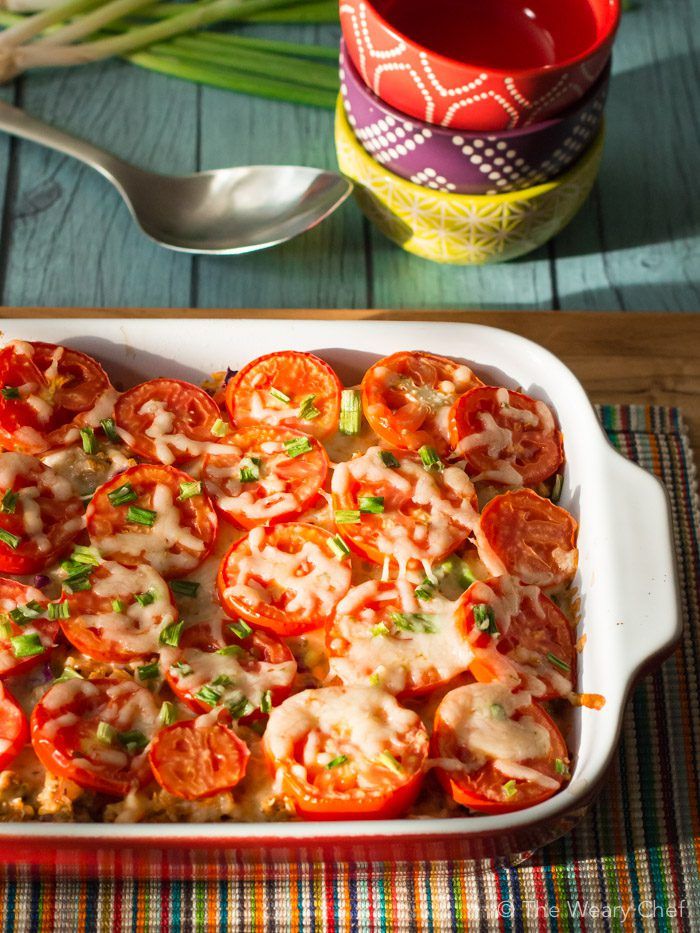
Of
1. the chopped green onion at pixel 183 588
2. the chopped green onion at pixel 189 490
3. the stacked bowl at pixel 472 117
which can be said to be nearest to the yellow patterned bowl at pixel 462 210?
the stacked bowl at pixel 472 117

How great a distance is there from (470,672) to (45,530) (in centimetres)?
101

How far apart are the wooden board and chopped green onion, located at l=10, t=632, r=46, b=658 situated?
119 centimetres

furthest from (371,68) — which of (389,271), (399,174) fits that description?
(389,271)

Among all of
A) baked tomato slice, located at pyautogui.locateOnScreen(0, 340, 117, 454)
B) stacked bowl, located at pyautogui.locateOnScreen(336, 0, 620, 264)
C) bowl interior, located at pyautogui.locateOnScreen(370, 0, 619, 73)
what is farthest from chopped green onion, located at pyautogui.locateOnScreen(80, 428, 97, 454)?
bowl interior, located at pyautogui.locateOnScreen(370, 0, 619, 73)

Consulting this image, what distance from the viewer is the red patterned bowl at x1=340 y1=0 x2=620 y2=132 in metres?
3.01

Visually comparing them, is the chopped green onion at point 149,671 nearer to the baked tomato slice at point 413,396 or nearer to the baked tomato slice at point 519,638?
the baked tomato slice at point 519,638

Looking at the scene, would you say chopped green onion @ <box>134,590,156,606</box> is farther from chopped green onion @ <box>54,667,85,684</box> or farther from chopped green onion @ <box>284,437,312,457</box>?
chopped green onion @ <box>284,437,312,457</box>

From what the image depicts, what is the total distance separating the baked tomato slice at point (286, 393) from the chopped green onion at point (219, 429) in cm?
5

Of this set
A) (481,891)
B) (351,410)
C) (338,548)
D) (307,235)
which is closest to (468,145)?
(307,235)

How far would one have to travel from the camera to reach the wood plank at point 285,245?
12.0ft

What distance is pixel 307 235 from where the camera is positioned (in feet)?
12.4

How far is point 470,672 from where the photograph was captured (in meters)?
2.53

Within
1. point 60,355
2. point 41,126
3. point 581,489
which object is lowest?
point 581,489

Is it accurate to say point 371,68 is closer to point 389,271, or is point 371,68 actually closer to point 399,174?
point 399,174
